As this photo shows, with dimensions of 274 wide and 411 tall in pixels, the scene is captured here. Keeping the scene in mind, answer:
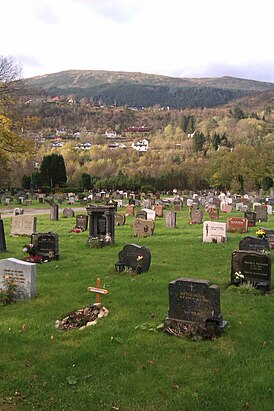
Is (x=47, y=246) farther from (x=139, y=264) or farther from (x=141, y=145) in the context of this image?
(x=141, y=145)

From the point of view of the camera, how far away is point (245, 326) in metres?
7.93

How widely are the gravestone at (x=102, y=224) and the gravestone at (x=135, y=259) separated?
5.06 m

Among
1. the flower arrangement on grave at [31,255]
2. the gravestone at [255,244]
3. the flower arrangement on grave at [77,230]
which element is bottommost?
the flower arrangement on grave at [77,230]

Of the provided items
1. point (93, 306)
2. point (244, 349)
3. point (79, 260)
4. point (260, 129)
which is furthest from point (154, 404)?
point (260, 129)

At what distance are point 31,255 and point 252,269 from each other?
25.9 ft

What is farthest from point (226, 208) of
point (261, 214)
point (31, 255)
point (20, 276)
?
point (20, 276)

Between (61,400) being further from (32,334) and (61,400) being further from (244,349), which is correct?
(244,349)

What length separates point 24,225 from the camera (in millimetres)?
21203

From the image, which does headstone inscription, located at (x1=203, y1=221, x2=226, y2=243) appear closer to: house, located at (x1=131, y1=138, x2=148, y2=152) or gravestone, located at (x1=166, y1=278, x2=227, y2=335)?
gravestone, located at (x1=166, y1=278, x2=227, y2=335)

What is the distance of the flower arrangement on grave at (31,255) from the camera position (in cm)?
1405

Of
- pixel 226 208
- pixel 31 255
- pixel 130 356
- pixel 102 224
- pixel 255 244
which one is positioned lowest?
pixel 130 356

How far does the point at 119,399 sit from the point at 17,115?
14305 millimetres

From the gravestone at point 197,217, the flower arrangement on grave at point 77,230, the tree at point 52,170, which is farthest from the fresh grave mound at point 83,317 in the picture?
the tree at point 52,170

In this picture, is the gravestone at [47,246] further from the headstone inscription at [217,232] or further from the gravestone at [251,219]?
the gravestone at [251,219]
